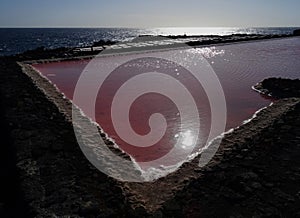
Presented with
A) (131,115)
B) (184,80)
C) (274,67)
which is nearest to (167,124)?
(131,115)

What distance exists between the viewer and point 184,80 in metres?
16.1

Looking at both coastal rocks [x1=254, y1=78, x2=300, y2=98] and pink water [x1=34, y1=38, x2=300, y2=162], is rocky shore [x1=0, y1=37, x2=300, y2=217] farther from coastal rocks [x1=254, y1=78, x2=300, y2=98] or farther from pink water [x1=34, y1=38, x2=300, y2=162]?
coastal rocks [x1=254, y1=78, x2=300, y2=98]

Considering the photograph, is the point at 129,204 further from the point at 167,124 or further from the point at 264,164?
the point at 167,124

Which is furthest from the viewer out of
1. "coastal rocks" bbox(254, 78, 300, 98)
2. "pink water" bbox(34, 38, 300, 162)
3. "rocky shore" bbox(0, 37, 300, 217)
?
"coastal rocks" bbox(254, 78, 300, 98)

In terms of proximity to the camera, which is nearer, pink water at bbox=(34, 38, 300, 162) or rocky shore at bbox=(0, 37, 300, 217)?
rocky shore at bbox=(0, 37, 300, 217)

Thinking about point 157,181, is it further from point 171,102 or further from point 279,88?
point 279,88

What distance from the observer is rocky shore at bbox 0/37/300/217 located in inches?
188

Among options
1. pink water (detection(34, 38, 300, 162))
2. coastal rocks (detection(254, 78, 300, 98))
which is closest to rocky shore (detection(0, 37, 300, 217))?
pink water (detection(34, 38, 300, 162))

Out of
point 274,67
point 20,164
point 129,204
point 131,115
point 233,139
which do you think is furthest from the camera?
point 274,67

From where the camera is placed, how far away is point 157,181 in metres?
5.88

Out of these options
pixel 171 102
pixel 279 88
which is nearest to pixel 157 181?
pixel 171 102

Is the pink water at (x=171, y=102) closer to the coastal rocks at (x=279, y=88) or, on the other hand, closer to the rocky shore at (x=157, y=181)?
the coastal rocks at (x=279, y=88)

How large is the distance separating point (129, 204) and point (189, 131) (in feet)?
12.7

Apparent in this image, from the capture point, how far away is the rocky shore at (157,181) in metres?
4.77
